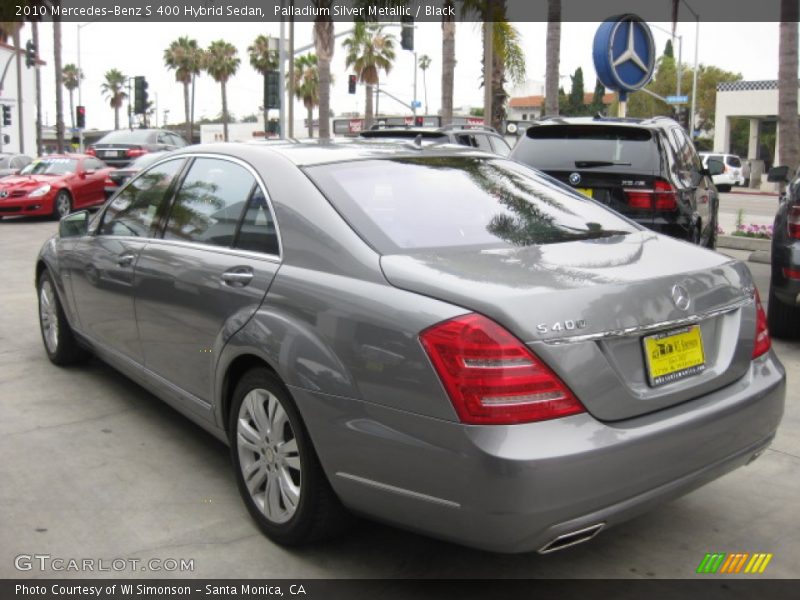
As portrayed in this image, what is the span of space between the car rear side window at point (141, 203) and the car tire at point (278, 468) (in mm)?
1480

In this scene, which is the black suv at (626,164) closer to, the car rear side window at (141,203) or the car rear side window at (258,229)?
the car rear side window at (141,203)

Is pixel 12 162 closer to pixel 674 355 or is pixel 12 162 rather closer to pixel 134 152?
pixel 134 152

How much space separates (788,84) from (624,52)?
3.88 meters

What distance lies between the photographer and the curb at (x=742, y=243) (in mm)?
12492

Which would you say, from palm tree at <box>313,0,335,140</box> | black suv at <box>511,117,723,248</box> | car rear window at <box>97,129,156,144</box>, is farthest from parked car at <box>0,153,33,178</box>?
black suv at <box>511,117,723,248</box>

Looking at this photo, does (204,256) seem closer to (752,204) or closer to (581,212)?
(581,212)

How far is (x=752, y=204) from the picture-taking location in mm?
28406

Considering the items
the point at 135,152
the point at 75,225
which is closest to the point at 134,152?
the point at 135,152

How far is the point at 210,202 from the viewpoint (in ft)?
13.5

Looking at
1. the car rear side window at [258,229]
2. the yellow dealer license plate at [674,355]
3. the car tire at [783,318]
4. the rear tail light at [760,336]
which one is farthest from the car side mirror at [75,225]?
the car tire at [783,318]

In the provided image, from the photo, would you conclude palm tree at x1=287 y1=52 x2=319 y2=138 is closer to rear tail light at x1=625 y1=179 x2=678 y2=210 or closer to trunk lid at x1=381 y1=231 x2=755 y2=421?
rear tail light at x1=625 y1=179 x2=678 y2=210

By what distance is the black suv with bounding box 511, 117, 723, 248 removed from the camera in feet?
24.5

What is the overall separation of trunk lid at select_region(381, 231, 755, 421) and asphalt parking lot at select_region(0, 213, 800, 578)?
1.32ft

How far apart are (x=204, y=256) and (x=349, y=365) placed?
4.28ft
